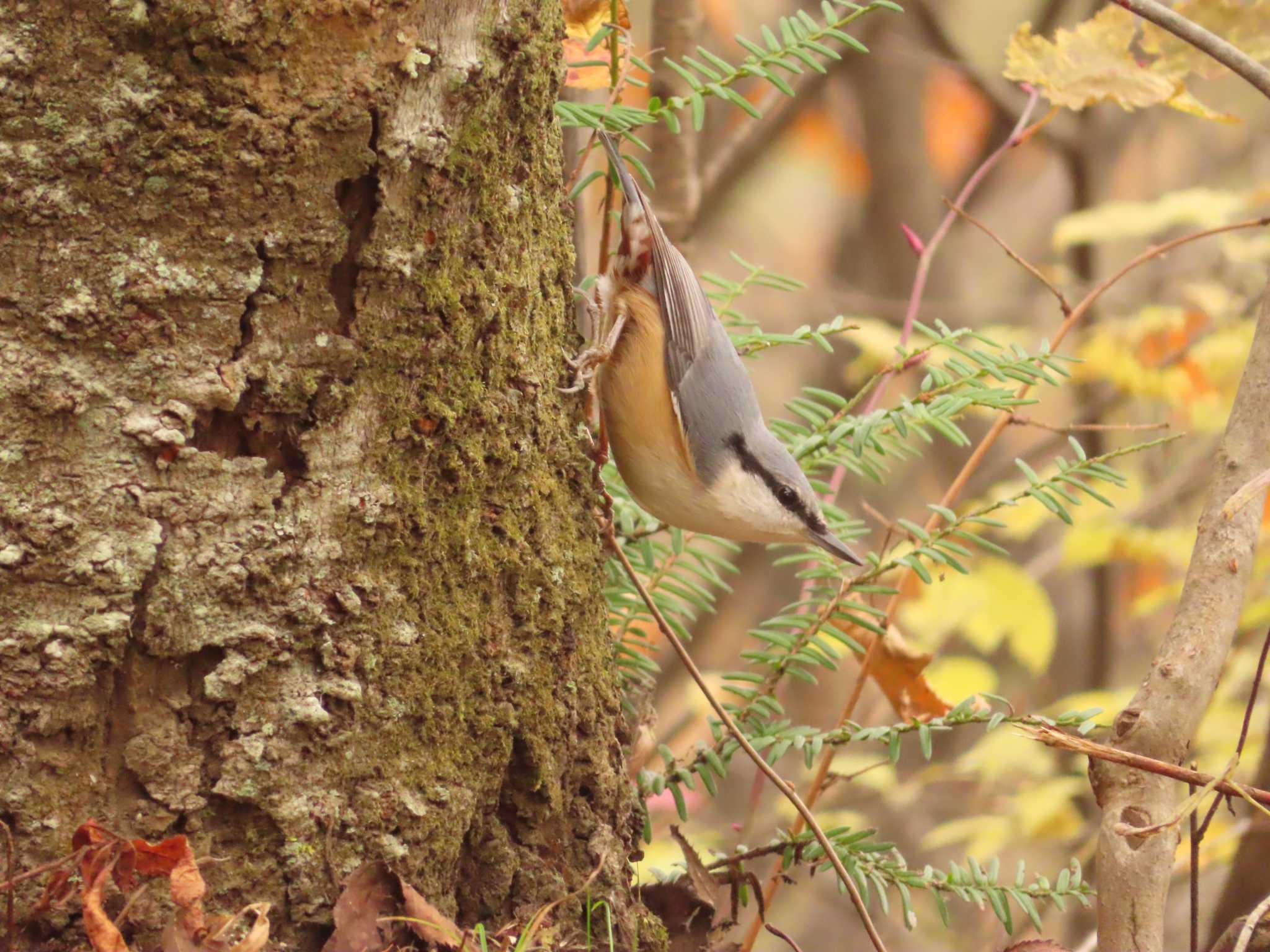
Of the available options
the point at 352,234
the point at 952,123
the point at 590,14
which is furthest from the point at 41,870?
the point at 952,123

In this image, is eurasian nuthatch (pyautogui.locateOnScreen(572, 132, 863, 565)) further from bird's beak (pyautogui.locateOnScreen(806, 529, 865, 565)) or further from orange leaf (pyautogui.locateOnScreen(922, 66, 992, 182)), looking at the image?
orange leaf (pyautogui.locateOnScreen(922, 66, 992, 182))

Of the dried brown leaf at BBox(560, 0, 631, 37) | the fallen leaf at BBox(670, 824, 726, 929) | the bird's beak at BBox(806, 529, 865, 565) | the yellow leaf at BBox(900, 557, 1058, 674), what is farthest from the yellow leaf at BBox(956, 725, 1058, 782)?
the dried brown leaf at BBox(560, 0, 631, 37)

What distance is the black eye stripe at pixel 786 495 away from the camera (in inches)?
86.4

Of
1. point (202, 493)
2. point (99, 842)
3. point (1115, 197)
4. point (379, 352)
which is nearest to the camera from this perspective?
point (99, 842)

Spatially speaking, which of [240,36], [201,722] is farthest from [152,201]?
[201,722]

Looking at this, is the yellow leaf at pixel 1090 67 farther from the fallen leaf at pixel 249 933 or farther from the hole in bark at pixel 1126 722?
the fallen leaf at pixel 249 933

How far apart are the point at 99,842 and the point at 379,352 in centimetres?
66

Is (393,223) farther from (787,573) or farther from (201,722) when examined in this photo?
(787,573)

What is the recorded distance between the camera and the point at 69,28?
1.28 metres

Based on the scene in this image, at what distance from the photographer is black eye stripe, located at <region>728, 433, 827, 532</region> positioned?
219 centimetres

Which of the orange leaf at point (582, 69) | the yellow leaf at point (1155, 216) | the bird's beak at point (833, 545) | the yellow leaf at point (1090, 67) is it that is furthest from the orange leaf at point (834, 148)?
the bird's beak at point (833, 545)

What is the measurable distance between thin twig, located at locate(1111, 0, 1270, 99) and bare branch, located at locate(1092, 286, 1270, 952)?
1.67 feet

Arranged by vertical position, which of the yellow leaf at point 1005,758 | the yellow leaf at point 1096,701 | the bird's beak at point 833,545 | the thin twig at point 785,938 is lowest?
the yellow leaf at point 1005,758

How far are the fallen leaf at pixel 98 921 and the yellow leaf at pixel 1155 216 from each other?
448 cm
